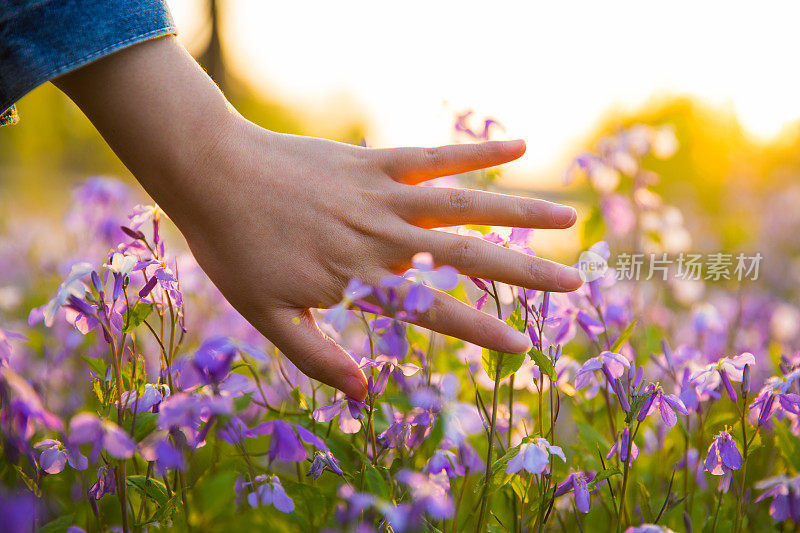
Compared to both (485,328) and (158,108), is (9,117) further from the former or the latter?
(485,328)

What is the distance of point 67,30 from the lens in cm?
119

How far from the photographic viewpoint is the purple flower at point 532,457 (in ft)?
3.89

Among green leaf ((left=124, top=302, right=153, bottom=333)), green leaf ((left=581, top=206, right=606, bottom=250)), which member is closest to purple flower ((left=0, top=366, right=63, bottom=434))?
green leaf ((left=124, top=302, right=153, bottom=333))

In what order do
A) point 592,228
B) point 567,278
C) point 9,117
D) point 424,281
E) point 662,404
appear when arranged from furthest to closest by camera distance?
point 592,228, point 9,117, point 662,404, point 567,278, point 424,281

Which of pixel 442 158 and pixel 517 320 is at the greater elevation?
pixel 442 158

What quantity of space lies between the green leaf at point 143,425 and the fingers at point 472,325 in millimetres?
578

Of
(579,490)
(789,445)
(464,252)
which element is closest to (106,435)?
(464,252)

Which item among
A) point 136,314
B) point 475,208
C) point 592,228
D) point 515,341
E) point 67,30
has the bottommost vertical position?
point 136,314

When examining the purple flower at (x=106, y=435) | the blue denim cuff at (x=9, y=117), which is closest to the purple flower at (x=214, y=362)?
the purple flower at (x=106, y=435)

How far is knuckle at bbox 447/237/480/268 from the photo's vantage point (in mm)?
1253

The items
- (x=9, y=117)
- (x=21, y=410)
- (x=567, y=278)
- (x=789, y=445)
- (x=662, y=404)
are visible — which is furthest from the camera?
(x=789, y=445)

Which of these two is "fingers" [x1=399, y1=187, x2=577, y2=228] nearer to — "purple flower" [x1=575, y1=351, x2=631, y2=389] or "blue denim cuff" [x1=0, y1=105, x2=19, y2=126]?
"purple flower" [x1=575, y1=351, x2=631, y2=389]

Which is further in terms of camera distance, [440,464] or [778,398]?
[778,398]

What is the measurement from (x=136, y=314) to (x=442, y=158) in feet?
2.44
